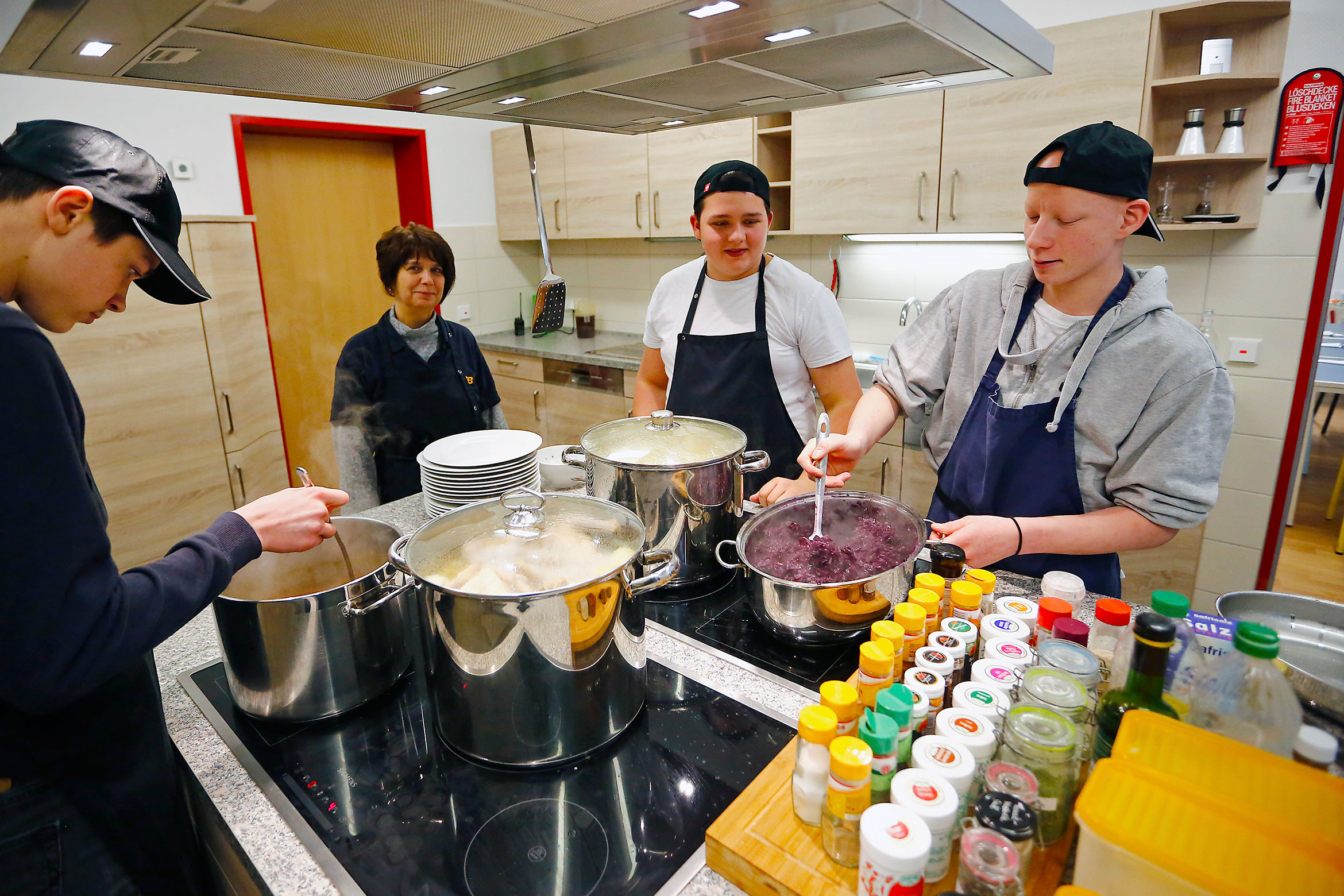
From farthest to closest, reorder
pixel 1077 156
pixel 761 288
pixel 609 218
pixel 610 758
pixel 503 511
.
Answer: pixel 609 218
pixel 761 288
pixel 1077 156
pixel 503 511
pixel 610 758

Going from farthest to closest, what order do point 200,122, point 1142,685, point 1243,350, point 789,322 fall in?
point 200,122, point 1243,350, point 789,322, point 1142,685

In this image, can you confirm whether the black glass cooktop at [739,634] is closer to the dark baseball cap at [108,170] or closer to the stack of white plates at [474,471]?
the stack of white plates at [474,471]

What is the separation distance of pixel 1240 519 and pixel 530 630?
292 cm

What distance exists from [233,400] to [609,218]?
2.20m

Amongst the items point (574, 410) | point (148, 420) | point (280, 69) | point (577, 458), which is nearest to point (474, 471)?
point (577, 458)

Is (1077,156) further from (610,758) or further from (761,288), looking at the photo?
(610,758)

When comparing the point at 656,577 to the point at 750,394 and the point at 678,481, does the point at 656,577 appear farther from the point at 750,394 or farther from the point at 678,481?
the point at 750,394

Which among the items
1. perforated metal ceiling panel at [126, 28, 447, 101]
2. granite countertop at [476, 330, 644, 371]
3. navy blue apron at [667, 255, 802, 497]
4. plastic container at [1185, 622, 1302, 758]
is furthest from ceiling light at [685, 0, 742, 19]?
granite countertop at [476, 330, 644, 371]

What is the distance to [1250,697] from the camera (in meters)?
0.66

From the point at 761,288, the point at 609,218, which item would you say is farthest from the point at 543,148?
the point at 761,288

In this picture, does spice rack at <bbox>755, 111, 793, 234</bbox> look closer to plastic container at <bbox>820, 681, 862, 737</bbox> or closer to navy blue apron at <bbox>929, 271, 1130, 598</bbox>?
navy blue apron at <bbox>929, 271, 1130, 598</bbox>

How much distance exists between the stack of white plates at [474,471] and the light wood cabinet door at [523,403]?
2.74 meters

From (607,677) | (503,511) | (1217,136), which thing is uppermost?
(1217,136)

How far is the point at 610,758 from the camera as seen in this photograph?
0.91 metres
